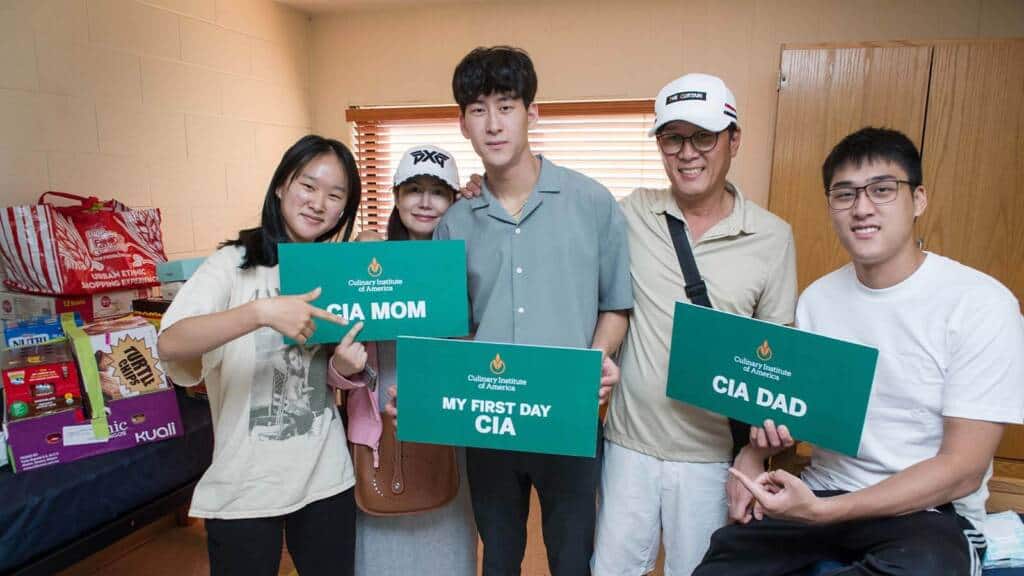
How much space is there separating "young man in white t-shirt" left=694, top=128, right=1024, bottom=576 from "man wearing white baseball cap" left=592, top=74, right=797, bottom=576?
0.14 meters

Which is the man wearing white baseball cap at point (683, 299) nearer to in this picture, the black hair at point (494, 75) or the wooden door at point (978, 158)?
the black hair at point (494, 75)

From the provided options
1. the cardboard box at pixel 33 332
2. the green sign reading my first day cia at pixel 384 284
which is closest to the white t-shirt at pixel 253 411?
the green sign reading my first day cia at pixel 384 284

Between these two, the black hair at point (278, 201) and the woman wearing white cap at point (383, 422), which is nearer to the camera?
the black hair at point (278, 201)

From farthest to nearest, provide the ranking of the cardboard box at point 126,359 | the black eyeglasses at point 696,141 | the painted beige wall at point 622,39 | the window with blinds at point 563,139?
the window with blinds at point 563,139
the painted beige wall at point 622,39
the cardboard box at point 126,359
the black eyeglasses at point 696,141

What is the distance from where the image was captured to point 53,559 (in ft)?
5.18

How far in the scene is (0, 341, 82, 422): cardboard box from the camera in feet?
5.34

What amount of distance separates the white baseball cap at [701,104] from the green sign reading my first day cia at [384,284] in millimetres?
633

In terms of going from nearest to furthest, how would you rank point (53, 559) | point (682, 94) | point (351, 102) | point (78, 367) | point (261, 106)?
point (682, 94), point (53, 559), point (78, 367), point (261, 106), point (351, 102)

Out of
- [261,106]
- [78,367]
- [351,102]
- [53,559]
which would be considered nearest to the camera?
[53,559]

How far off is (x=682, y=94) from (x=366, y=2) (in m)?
2.94

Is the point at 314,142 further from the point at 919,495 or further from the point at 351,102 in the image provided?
the point at 351,102

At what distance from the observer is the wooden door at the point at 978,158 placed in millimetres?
2551

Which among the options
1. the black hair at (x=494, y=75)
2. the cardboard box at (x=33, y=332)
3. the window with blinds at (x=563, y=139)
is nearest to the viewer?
the black hair at (x=494, y=75)

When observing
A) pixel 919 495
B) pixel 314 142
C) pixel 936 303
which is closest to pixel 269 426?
pixel 314 142
